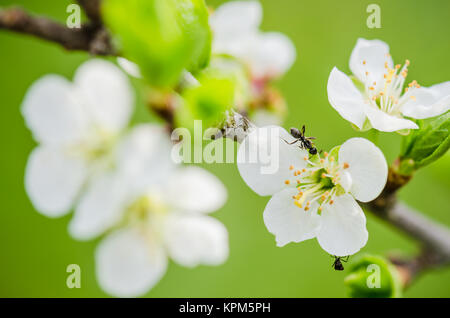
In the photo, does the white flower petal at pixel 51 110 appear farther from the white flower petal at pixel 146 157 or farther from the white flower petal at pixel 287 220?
the white flower petal at pixel 287 220

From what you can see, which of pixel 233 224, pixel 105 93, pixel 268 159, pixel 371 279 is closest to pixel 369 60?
pixel 268 159

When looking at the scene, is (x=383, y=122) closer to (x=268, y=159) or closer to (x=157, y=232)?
(x=268, y=159)

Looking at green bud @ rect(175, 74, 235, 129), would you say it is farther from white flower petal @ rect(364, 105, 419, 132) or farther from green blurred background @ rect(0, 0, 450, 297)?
green blurred background @ rect(0, 0, 450, 297)

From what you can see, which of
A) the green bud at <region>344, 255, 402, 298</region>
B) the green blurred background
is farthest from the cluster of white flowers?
the green blurred background

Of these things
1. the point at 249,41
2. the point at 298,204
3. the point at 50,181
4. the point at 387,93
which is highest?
the point at 249,41

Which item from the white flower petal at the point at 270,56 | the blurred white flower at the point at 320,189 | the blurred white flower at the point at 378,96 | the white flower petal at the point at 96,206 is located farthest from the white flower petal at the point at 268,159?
the white flower petal at the point at 270,56

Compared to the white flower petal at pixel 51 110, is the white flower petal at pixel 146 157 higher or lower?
lower
